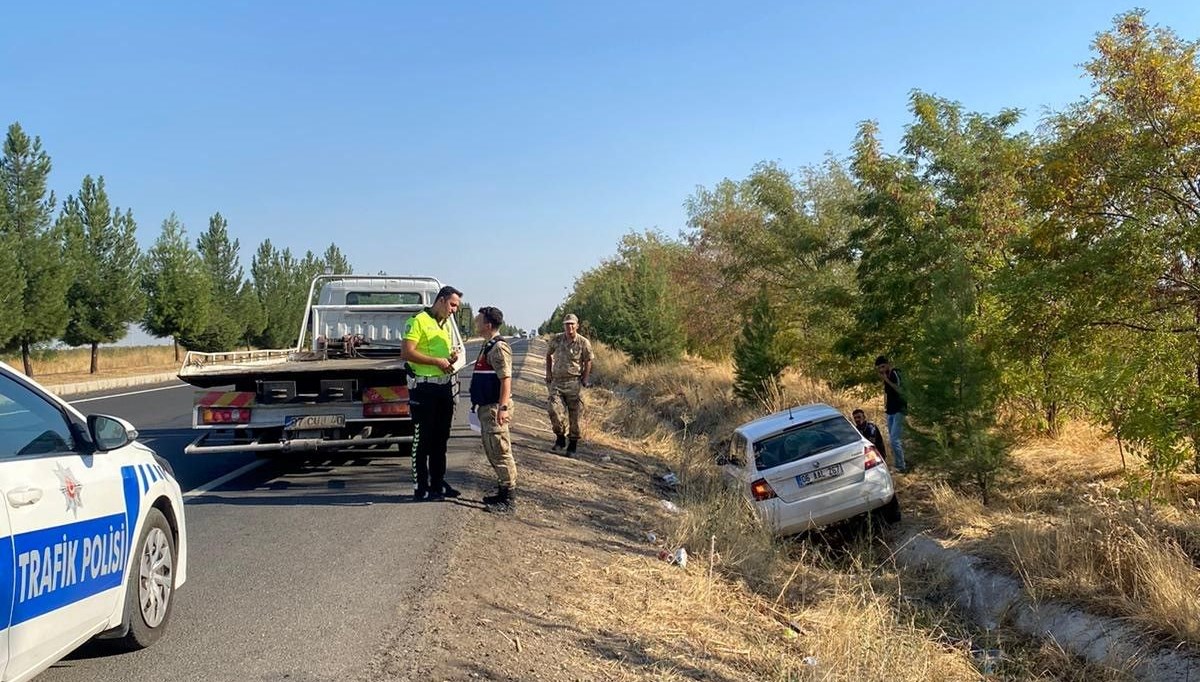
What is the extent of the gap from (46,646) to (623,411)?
1734 centimetres

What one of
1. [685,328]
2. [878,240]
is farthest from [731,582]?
[685,328]

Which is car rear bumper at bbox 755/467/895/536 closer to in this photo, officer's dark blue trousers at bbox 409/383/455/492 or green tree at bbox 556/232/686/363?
officer's dark blue trousers at bbox 409/383/455/492

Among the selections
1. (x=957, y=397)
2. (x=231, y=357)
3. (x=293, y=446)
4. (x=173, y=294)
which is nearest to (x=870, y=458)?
(x=957, y=397)

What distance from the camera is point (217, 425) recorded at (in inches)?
355

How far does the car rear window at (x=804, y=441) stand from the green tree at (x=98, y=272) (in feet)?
102

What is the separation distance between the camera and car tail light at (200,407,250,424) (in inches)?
355

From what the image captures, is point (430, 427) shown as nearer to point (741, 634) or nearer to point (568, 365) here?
point (741, 634)

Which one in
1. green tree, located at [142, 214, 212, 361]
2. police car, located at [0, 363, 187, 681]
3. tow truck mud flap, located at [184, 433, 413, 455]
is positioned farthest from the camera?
green tree, located at [142, 214, 212, 361]

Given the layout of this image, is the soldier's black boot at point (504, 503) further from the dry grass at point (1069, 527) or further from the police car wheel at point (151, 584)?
the police car wheel at point (151, 584)

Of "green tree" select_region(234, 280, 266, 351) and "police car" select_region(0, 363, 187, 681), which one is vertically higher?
"green tree" select_region(234, 280, 266, 351)

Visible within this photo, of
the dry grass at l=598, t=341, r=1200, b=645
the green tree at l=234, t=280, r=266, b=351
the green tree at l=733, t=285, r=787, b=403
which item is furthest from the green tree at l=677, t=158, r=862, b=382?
the green tree at l=234, t=280, r=266, b=351

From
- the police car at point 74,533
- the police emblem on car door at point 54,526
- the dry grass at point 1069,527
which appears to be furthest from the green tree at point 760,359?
the police emblem on car door at point 54,526

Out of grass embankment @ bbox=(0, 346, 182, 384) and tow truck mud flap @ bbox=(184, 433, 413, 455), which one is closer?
tow truck mud flap @ bbox=(184, 433, 413, 455)

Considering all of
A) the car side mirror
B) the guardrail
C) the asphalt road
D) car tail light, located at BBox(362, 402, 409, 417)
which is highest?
the guardrail
